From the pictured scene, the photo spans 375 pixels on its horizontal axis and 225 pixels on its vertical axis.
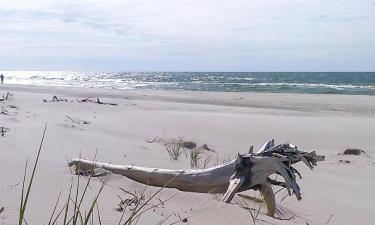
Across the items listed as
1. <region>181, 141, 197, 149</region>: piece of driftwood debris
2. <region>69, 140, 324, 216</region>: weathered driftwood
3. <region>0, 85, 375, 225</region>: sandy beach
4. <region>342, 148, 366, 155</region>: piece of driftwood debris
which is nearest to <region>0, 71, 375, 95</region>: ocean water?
<region>0, 85, 375, 225</region>: sandy beach

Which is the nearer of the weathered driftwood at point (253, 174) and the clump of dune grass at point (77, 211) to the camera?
the clump of dune grass at point (77, 211)

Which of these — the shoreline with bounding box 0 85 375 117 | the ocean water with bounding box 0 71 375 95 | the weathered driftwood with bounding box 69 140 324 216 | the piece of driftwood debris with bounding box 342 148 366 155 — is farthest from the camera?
the ocean water with bounding box 0 71 375 95

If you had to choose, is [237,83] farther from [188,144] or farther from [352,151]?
[188,144]

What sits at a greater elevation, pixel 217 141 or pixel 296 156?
pixel 296 156

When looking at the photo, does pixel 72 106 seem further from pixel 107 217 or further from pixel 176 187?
pixel 107 217

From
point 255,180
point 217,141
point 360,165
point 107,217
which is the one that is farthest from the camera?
point 217,141

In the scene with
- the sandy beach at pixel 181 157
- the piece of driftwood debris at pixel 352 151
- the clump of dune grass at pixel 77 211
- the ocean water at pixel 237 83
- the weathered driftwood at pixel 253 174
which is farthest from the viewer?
the ocean water at pixel 237 83

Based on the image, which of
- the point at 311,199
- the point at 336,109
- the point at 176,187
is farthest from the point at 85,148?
the point at 336,109

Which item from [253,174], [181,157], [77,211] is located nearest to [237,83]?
[181,157]

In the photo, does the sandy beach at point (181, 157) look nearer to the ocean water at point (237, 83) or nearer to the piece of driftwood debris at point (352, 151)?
the piece of driftwood debris at point (352, 151)

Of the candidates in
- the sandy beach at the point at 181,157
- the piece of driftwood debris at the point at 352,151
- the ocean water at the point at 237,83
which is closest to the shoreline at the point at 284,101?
the sandy beach at the point at 181,157

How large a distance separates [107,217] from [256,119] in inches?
341

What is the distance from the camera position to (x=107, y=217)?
3178 mm

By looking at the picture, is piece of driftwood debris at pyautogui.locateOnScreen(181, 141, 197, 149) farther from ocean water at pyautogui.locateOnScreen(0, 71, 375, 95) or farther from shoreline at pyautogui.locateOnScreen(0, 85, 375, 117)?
ocean water at pyautogui.locateOnScreen(0, 71, 375, 95)
